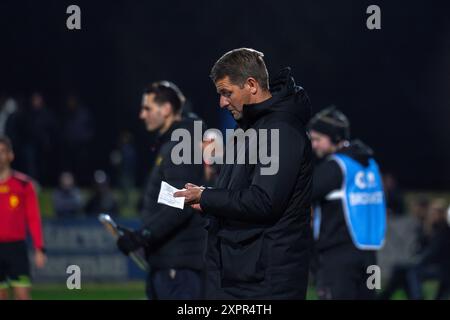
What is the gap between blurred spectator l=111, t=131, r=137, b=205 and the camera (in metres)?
20.3

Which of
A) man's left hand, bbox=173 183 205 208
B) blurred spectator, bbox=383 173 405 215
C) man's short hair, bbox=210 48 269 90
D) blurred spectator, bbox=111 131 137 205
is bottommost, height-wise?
blurred spectator, bbox=383 173 405 215

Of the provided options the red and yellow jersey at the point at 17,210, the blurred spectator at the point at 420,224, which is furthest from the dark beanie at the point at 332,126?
the blurred spectator at the point at 420,224

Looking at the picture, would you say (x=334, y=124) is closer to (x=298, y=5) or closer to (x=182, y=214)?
(x=182, y=214)

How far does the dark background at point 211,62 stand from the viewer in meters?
22.5

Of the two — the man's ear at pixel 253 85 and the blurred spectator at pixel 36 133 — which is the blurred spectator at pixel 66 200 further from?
the man's ear at pixel 253 85

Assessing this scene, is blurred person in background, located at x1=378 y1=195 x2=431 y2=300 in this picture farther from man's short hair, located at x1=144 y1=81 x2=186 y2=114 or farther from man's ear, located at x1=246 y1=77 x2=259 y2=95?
man's ear, located at x1=246 y1=77 x2=259 y2=95

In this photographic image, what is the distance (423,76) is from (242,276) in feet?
63.9

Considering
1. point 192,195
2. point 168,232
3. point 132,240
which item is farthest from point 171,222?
point 192,195

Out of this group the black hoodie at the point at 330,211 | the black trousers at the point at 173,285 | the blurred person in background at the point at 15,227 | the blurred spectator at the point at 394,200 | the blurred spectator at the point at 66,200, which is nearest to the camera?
the black trousers at the point at 173,285

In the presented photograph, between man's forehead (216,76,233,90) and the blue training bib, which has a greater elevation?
man's forehead (216,76,233,90)

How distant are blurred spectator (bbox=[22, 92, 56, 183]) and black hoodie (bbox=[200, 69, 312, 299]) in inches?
607

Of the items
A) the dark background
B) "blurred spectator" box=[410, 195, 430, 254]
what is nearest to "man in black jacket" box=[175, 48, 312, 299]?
"blurred spectator" box=[410, 195, 430, 254]

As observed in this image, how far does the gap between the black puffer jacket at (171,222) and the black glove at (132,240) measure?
6 cm

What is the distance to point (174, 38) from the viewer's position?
23047mm
